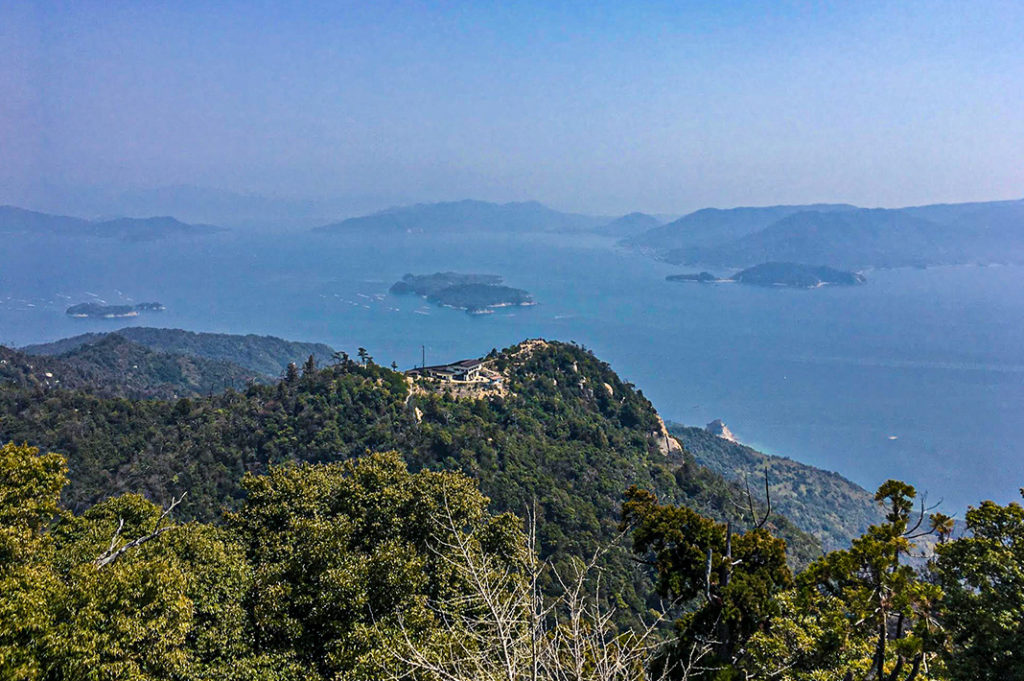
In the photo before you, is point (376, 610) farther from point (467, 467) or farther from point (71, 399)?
point (71, 399)

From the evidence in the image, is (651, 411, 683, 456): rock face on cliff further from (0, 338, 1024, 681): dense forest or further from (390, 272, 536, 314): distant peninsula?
(390, 272, 536, 314): distant peninsula

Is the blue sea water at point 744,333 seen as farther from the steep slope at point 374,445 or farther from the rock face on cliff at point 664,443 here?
the steep slope at point 374,445

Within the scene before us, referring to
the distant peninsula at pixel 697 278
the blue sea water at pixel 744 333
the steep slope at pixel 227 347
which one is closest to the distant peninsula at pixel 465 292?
the blue sea water at pixel 744 333

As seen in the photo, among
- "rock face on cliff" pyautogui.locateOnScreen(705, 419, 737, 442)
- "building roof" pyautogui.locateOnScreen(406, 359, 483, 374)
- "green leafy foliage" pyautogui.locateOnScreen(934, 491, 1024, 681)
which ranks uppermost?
"green leafy foliage" pyautogui.locateOnScreen(934, 491, 1024, 681)

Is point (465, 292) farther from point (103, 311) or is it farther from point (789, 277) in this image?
point (789, 277)

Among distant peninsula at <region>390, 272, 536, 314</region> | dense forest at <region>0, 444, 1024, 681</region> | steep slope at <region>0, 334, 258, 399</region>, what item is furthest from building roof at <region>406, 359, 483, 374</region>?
distant peninsula at <region>390, 272, 536, 314</region>

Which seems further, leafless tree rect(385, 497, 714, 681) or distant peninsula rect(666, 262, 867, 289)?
distant peninsula rect(666, 262, 867, 289)
